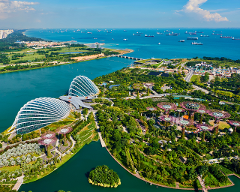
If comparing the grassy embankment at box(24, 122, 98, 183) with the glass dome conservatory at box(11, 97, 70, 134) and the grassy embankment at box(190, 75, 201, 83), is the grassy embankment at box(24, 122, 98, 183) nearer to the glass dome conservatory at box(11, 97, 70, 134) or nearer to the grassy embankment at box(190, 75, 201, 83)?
the glass dome conservatory at box(11, 97, 70, 134)

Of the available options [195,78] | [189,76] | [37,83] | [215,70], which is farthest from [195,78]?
[37,83]

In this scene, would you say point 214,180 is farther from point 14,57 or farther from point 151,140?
point 14,57

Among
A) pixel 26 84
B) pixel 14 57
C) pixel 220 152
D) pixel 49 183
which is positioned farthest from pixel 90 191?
pixel 14 57

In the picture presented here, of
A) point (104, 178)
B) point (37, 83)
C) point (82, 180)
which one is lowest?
point (82, 180)

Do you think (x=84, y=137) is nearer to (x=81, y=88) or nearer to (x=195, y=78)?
(x=81, y=88)

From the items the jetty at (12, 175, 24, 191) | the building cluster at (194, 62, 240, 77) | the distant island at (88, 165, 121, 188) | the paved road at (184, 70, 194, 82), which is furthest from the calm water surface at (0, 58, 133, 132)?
the building cluster at (194, 62, 240, 77)

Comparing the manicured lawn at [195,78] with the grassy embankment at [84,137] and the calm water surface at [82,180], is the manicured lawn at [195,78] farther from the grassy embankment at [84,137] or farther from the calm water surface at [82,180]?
the calm water surface at [82,180]
